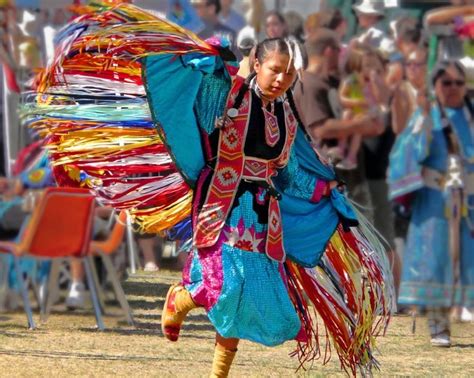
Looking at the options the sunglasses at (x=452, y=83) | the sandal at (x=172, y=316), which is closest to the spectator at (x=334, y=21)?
the sunglasses at (x=452, y=83)

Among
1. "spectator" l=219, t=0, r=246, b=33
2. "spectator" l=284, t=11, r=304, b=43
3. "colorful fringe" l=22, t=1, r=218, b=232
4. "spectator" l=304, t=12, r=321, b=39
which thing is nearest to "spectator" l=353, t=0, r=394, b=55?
"spectator" l=304, t=12, r=321, b=39

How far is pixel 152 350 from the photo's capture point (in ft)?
22.0

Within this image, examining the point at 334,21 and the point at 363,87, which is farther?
the point at 334,21

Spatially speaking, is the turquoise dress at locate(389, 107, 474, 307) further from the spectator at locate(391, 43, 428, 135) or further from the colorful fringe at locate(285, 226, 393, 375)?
the colorful fringe at locate(285, 226, 393, 375)

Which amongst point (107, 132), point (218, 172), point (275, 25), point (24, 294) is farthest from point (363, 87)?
point (218, 172)

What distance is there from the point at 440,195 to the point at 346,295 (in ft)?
6.82

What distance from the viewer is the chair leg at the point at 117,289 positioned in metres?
7.46

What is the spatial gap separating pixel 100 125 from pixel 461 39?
12.4ft

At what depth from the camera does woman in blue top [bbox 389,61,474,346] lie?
7289 mm

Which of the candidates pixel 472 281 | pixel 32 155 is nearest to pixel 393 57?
pixel 472 281

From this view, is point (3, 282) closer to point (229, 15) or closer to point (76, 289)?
point (76, 289)

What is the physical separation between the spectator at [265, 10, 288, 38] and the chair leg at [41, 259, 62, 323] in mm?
1844

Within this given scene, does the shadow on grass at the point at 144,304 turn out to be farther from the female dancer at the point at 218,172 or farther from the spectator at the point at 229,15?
the female dancer at the point at 218,172

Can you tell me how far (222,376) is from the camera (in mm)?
5066
